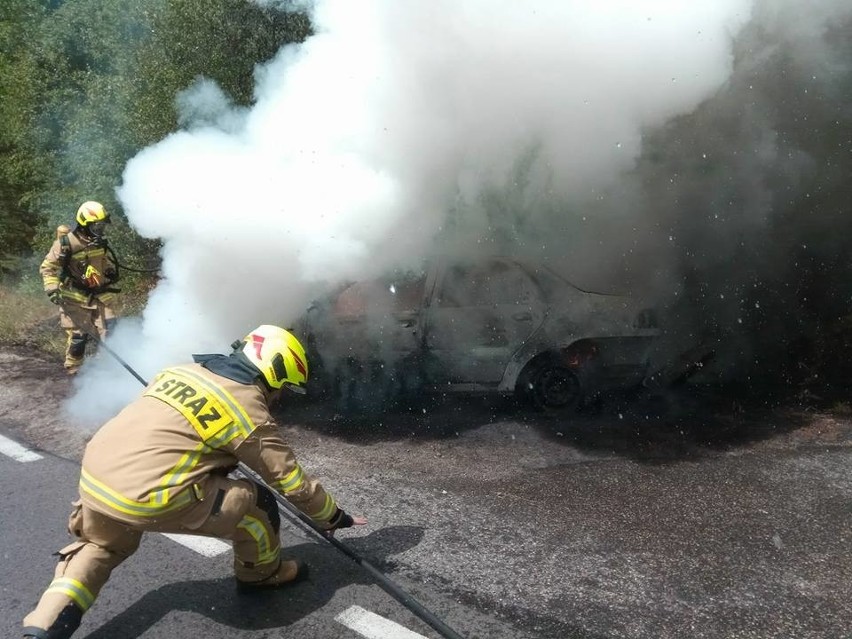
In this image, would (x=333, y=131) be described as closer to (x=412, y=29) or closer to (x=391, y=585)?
(x=412, y=29)

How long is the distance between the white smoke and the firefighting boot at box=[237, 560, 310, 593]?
2652 millimetres

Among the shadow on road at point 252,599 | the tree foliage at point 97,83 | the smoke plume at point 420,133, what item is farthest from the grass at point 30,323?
the shadow on road at point 252,599

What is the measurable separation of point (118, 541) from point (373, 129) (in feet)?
11.8

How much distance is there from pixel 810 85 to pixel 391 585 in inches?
245

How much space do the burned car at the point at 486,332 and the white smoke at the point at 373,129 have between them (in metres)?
0.28

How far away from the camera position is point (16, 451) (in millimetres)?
5297

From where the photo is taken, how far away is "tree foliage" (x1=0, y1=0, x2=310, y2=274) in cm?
912

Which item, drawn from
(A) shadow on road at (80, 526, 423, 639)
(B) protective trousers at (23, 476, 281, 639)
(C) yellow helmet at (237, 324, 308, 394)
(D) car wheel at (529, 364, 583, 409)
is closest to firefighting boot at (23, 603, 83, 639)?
(B) protective trousers at (23, 476, 281, 639)

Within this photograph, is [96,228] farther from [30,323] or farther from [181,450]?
[181,450]

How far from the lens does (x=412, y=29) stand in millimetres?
5551

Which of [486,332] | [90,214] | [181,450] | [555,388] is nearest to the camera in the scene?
[181,450]

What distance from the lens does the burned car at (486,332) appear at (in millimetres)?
5844

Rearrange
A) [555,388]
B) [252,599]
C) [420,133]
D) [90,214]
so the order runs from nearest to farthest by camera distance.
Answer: [252,599] → [420,133] → [555,388] → [90,214]

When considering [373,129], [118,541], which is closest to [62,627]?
[118,541]
